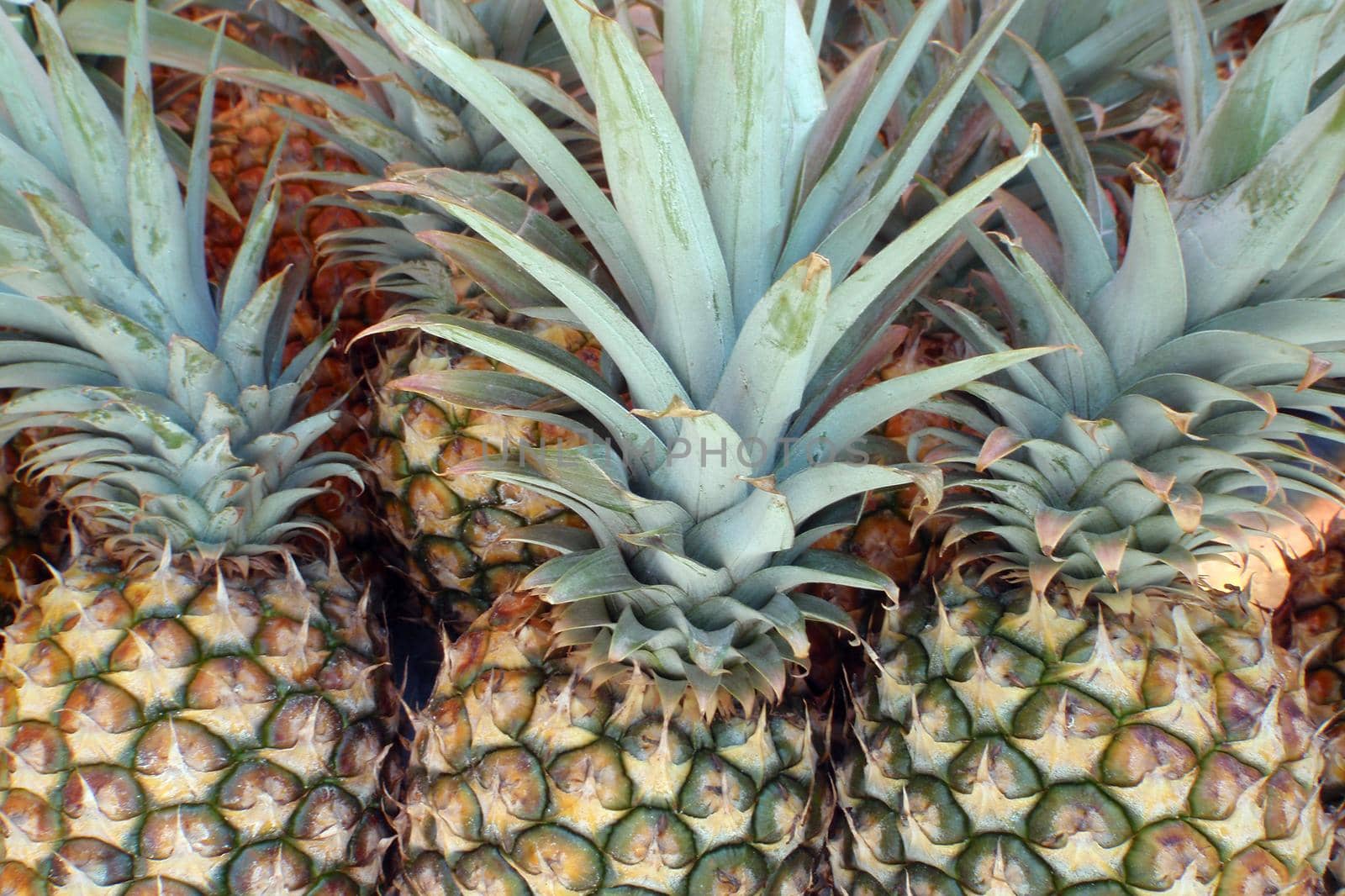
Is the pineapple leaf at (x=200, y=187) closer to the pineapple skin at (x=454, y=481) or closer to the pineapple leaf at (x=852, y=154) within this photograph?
the pineapple skin at (x=454, y=481)

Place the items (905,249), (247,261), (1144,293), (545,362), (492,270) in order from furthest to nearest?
(247,261)
(492,270)
(1144,293)
(545,362)
(905,249)

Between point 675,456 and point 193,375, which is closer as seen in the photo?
point 675,456

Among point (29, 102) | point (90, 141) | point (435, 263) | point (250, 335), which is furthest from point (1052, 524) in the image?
point (29, 102)

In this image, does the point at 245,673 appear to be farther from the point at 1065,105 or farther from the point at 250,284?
the point at 1065,105

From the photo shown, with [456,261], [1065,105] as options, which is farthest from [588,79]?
[1065,105]

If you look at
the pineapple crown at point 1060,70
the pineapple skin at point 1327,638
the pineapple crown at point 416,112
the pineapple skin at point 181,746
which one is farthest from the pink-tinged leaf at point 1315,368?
the pineapple skin at point 181,746

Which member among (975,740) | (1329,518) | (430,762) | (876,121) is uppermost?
(876,121)

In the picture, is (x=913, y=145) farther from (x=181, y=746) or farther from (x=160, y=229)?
(x=181, y=746)

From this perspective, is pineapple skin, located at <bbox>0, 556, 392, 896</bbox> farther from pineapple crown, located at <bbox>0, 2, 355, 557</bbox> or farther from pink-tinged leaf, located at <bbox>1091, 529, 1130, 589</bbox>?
pink-tinged leaf, located at <bbox>1091, 529, 1130, 589</bbox>
